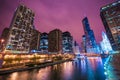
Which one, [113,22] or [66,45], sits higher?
[113,22]

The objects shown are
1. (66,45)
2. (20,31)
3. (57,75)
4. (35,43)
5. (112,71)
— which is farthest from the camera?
(66,45)

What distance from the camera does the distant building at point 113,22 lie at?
414 feet

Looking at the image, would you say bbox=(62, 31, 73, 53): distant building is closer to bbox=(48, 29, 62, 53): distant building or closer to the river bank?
bbox=(48, 29, 62, 53): distant building

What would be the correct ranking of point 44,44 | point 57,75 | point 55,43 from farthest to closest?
point 44,44 < point 55,43 < point 57,75

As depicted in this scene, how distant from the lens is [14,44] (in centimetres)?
8475

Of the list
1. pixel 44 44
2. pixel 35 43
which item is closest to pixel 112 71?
pixel 35 43

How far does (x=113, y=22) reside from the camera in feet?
451

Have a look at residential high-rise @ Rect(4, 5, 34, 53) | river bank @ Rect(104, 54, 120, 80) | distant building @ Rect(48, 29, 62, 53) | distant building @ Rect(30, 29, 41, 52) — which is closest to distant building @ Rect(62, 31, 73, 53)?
distant building @ Rect(48, 29, 62, 53)

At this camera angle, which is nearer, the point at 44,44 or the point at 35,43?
the point at 35,43

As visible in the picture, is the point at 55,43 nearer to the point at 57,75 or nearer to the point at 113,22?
the point at 113,22

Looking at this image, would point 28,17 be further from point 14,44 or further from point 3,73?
point 3,73

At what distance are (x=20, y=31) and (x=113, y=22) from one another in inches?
5209

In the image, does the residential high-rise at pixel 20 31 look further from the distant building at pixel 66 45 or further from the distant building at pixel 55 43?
the distant building at pixel 66 45

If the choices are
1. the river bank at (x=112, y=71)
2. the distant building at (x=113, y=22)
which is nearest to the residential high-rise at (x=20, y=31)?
the river bank at (x=112, y=71)
